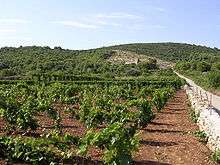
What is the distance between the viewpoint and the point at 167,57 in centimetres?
17975

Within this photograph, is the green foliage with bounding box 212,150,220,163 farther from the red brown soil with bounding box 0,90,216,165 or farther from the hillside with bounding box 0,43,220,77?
the hillside with bounding box 0,43,220,77

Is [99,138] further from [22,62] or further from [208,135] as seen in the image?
[22,62]

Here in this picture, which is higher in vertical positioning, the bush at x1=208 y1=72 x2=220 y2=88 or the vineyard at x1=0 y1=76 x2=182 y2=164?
the vineyard at x1=0 y1=76 x2=182 y2=164

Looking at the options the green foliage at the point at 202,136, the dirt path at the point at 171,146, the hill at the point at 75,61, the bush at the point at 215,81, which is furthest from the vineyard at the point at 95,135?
the hill at the point at 75,61

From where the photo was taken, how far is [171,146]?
59.6 ft

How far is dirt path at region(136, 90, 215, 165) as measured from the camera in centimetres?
1572

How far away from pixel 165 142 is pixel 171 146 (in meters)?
0.90

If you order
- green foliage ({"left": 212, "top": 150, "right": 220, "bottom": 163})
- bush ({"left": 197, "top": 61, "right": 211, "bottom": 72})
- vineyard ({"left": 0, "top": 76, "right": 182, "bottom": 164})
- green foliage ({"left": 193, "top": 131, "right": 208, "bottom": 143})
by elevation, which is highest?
vineyard ({"left": 0, "top": 76, "right": 182, "bottom": 164})

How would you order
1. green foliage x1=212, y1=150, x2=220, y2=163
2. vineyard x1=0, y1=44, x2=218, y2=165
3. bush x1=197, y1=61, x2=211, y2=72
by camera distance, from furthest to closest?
bush x1=197, y1=61, x2=211, y2=72, green foliage x1=212, y1=150, x2=220, y2=163, vineyard x1=0, y1=44, x2=218, y2=165

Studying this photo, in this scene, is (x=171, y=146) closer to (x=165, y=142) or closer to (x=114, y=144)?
(x=165, y=142)

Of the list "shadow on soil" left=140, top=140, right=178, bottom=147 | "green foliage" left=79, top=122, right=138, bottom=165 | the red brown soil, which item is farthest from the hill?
"green foliage" left=79, top=122, right=138, bottom=165

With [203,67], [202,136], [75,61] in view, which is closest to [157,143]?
[202,136]

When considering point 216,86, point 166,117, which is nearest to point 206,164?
point 166,117

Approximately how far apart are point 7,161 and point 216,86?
191ft
